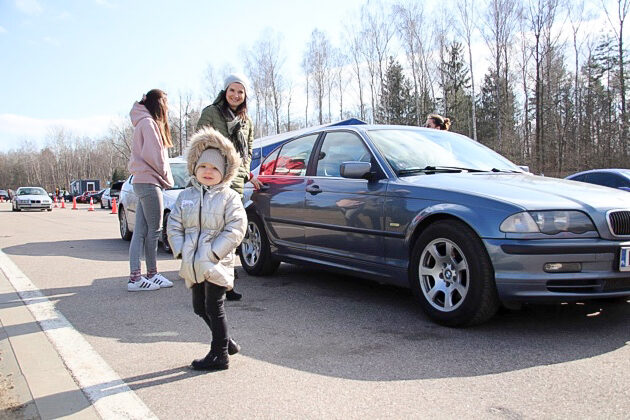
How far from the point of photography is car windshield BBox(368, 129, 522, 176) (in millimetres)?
4543

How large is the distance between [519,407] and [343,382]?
2.94 feet

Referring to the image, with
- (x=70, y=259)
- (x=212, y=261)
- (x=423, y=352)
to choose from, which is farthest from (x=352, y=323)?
(x=70, y=259)

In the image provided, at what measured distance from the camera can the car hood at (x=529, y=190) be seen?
358cm

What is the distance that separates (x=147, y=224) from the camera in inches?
220

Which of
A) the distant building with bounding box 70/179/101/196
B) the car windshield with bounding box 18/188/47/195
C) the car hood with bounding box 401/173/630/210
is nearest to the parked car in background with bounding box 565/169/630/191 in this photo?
the car hood with bounding box 401/173/630/210

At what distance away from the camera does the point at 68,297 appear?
5117 mm

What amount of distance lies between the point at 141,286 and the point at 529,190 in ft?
12.6

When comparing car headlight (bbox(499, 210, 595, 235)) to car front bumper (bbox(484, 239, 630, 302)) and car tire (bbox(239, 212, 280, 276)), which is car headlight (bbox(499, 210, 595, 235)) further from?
car tire (bbox(239, 212, 280, 276))

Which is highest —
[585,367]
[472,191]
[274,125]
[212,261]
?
[274,125]

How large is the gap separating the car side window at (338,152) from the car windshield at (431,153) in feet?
0.48

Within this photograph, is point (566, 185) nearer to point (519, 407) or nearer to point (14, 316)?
point (519, 407)

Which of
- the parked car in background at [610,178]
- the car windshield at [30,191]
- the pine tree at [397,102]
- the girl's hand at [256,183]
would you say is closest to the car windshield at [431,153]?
the girl's hand at [256,183]

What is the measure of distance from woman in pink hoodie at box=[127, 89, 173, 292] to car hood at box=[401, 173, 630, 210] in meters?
2.65

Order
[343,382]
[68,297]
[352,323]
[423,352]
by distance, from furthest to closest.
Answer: [68,297] → [352,323] → [423,352] → [343,382]
